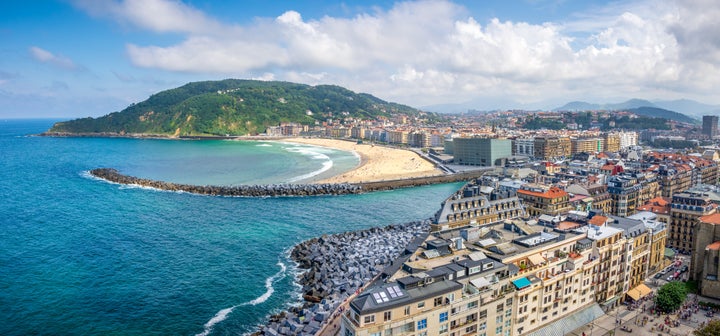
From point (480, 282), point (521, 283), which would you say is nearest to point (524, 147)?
point (521, 283)

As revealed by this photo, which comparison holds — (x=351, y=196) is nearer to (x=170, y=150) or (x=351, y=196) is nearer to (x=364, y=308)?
(x=364, y=308)

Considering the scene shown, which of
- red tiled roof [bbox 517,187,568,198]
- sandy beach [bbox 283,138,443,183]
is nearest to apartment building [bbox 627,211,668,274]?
red tiled roof [bbox 517,187,568,198]

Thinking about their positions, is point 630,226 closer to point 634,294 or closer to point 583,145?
point 634,294

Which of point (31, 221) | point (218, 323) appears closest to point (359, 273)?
point (218, 323)

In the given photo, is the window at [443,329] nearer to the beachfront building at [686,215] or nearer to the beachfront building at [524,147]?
the beachfront building at [686,215]

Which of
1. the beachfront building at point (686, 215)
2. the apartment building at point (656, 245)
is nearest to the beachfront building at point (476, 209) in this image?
the apartment building at point (656, 245)

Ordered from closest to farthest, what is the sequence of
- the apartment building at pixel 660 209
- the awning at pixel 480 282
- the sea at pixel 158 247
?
the awning at pixel 480 282, the sea at pixel 158 247, the apartment building at pixel 660 209
